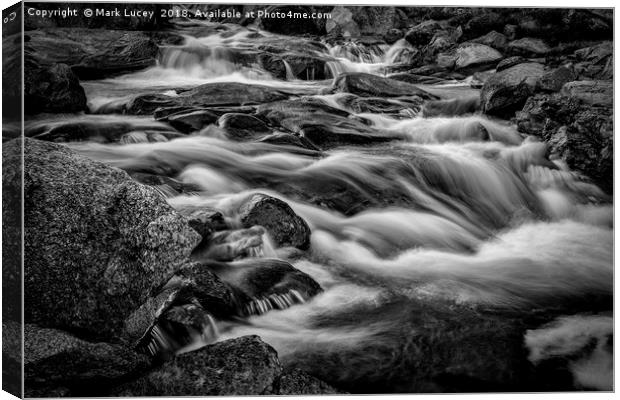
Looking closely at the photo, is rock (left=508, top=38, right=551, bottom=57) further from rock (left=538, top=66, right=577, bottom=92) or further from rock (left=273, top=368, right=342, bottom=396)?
rock (left=273, top=368, right=342, bottom=396)

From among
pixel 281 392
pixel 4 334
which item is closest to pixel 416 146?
pixel 281 392

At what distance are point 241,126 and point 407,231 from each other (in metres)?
1.39

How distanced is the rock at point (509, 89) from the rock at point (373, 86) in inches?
17.5

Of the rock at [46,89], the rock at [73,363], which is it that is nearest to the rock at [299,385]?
the rock at [73,363]

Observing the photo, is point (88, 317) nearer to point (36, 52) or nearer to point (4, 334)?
point (4, 334)

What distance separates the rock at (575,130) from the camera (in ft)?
18.6

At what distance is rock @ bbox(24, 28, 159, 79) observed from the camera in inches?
201

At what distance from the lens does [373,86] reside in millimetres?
5727

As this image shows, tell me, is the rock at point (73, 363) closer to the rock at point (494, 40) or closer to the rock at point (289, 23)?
the rock at point (289, 23)

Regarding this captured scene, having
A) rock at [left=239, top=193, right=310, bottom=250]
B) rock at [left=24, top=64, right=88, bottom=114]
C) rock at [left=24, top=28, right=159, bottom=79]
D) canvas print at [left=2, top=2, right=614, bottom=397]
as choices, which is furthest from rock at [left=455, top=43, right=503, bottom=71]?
rock at [left=24, top=64, right=88, bottom=114]

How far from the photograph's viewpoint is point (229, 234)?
16.9 ft

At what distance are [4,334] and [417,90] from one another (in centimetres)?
325

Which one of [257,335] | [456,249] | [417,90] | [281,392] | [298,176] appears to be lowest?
[281,392]

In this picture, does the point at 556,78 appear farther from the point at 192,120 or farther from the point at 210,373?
the point at 210,373
